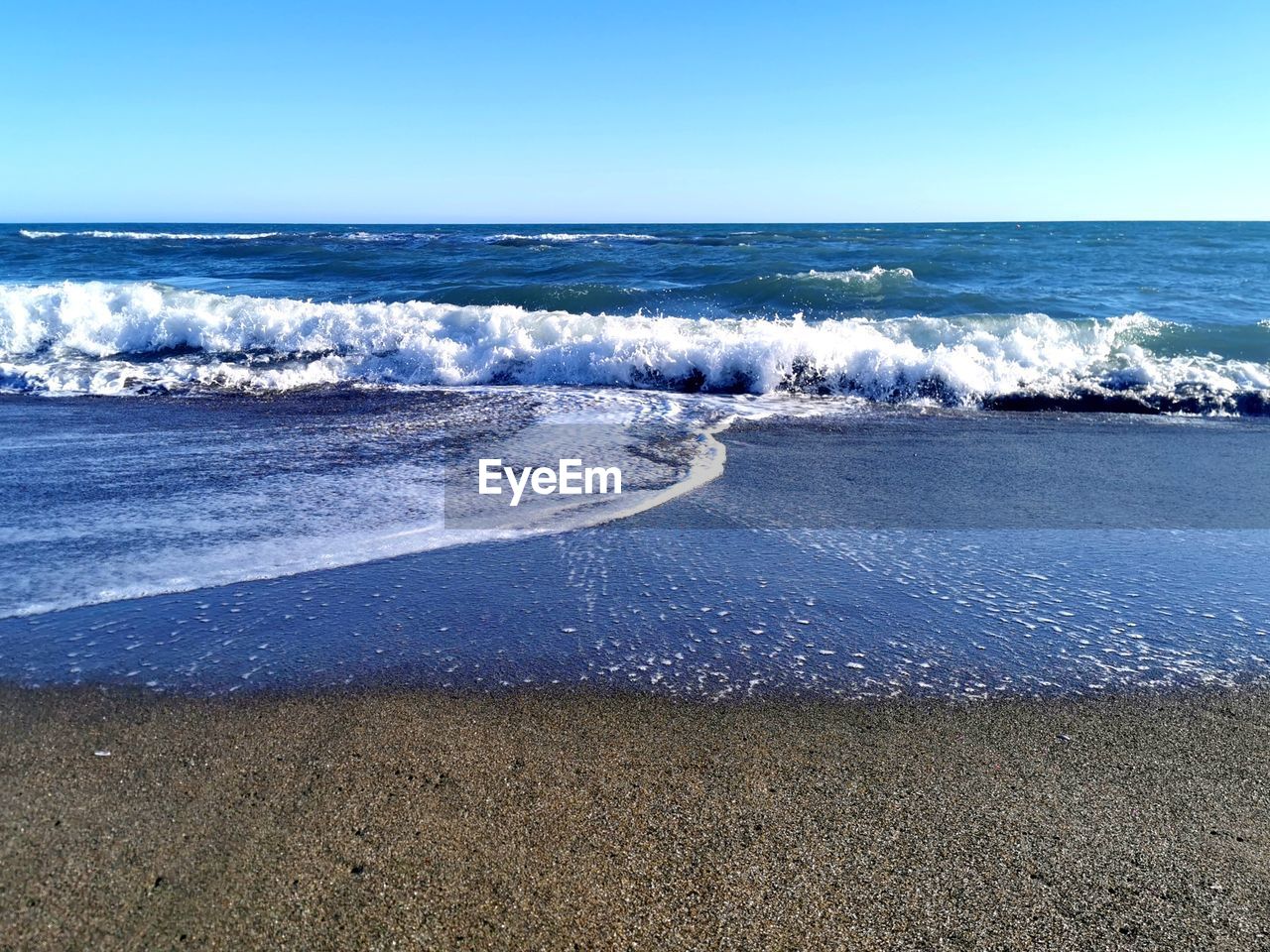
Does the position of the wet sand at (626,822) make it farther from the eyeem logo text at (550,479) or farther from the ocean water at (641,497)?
the eyeem logo text at (550,479)

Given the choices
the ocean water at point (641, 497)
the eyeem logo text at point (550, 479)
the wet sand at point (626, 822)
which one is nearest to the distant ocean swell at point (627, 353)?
the ocean water at point (641, 497)

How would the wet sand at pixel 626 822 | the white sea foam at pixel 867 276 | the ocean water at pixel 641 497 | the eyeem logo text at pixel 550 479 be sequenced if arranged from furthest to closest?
the white sea foam at pixel 867 276
the eyeem logo text at pixel 550 479
the ocean water at pixel 641 497
the wet sand at pixel 626 822

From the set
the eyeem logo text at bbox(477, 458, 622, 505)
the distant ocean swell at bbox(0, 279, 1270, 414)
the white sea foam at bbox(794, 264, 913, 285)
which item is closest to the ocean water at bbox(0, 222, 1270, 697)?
the distant ocean swell at bbox(0, 279, 1270, 414)

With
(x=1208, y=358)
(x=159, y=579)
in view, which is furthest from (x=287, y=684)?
(x=1208, y=358)

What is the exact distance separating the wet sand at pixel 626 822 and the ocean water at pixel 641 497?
29 cm

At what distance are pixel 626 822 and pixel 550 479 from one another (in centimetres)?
383

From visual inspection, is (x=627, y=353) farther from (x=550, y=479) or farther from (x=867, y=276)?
(x=867, y=276)

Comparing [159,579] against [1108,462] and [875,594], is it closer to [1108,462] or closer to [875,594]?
[875,594]

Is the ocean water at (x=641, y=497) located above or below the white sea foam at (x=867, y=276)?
below

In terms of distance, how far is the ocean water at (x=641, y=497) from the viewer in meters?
3.62

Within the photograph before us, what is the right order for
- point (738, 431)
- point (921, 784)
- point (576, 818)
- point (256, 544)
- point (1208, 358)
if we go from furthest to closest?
point (1208, 358) → point (738, 431) → point (256, 544) → point (921, 784) → point (576, 818)

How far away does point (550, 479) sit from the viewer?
6152 mm

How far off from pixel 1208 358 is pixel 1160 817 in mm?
10288

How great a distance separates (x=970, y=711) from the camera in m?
3.17
